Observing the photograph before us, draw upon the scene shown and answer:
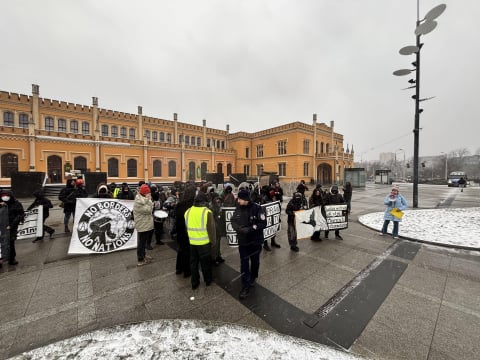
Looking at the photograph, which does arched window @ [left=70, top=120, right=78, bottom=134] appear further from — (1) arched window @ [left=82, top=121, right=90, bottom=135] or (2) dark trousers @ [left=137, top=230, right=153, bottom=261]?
(2) dark trousers @ [left=137, top=230, right=153, bottom=261]

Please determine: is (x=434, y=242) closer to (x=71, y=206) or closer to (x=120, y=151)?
(x=71, y=206)

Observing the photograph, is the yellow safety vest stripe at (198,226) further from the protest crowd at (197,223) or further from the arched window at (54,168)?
the arched window at (54,168)

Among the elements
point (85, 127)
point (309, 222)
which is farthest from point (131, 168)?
point (309, 222)

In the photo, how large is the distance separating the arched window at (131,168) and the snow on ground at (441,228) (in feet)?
95.7

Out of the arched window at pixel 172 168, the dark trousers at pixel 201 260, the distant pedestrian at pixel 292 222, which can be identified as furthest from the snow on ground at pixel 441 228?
the arched window at pixel 172 168

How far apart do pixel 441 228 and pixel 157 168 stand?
103 feet

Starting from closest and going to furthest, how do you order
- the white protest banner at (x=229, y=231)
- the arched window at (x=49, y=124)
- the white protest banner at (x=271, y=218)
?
the white protest banner at (x=229, y=231) → the white protest banner at (x=271, y=218) → the arched window at (x=49, y=124)

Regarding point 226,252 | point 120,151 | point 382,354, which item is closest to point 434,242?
point 382,354

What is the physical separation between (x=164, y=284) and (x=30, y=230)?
553 centimetres

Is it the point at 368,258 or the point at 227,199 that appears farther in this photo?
the point at 227,199

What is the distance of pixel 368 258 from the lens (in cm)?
495

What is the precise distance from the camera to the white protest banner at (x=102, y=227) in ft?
16.4

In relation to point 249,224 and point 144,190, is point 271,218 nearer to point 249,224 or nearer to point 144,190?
point 249,224

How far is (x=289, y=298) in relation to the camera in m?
3.30
